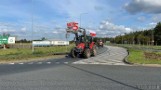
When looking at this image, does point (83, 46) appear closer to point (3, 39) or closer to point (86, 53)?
point (86, 53)

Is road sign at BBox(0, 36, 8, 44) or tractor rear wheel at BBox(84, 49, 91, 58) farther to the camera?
road sign at BBox(0, 36, 8, 44)

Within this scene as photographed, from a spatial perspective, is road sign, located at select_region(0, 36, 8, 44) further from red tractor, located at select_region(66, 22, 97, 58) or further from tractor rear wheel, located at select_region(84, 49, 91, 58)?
tractor rear wheel, located at select_region(84, 49, 91, 58)

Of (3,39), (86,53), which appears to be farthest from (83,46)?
(3,39)

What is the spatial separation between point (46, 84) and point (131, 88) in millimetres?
3668

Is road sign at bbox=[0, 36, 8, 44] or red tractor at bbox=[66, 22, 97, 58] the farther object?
road sign at bbox=[0, 36, 8, 44]

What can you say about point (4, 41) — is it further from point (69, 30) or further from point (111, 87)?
point (111, 87)

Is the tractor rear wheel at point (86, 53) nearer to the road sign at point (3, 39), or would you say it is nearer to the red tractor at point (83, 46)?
the red tractor at point (83, 46)

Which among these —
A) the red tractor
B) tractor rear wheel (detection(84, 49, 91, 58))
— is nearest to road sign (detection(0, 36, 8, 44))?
the red tractor

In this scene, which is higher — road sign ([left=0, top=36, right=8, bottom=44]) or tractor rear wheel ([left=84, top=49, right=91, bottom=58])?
road sign ([left=0, top=36, right=8, bottom=44])

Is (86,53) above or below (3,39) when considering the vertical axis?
below

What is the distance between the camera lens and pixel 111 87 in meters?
11.7

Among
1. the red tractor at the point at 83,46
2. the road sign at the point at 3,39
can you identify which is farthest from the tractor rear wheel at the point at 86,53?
the road sign at the point at 3,39

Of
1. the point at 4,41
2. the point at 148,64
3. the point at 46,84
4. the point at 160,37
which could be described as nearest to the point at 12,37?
the point at 4,41

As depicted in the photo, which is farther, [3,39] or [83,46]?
[3,39]
